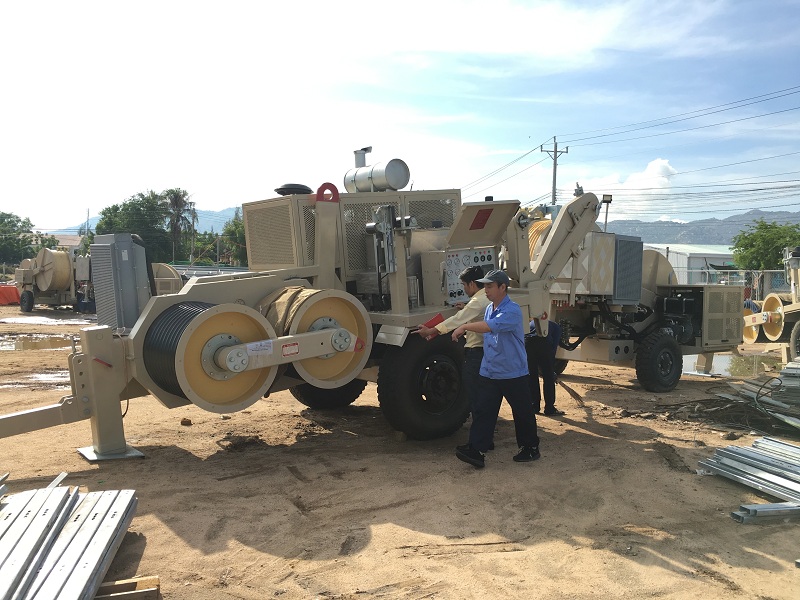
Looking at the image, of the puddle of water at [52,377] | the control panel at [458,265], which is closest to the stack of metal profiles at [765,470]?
the control panel at [458,265]

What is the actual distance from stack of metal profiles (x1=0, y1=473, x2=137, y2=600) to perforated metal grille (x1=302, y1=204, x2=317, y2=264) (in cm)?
285

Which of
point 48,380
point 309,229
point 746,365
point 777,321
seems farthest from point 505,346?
point 746,365

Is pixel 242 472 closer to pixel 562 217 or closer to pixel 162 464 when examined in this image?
pixel 162 464

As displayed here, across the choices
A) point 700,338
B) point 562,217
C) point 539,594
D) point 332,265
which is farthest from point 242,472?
point 700,338

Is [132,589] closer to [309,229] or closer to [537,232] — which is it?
[309,229]

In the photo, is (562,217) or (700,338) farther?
(700,338)

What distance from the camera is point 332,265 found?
6.64 m

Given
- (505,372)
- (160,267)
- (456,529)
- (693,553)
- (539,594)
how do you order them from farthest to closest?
1. (160,267)
2. (505,372)
3. (456,529)
4. (693,553)
5. (539,594)

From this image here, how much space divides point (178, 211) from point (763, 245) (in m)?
44.3

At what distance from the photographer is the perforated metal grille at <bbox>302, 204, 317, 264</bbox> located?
21.6 feet

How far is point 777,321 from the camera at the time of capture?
1297 centimetres

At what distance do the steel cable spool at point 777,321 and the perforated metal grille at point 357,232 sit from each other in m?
9.34

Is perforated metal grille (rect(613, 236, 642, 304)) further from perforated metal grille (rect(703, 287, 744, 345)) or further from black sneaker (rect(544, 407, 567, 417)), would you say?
black sneaker (rect(544, 407, 567, 417))

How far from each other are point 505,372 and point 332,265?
2008mm
